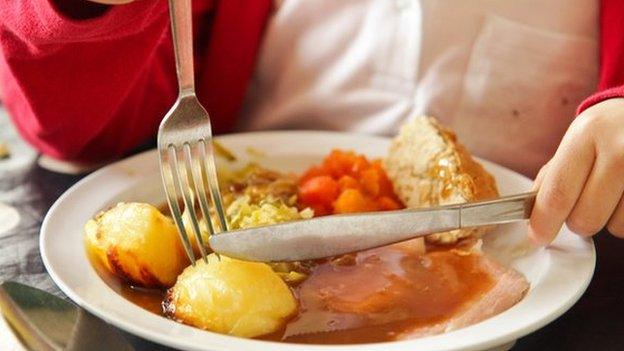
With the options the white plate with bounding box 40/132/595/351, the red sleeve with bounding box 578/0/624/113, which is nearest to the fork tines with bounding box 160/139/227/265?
the white plate with bounding box 40/132/595/351

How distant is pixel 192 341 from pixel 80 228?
0.30 metres

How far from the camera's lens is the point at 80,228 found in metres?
1.00

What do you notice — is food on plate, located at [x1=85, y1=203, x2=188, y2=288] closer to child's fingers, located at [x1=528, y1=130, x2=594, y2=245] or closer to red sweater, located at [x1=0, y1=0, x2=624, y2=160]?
red sweater, located at [x1=0, y1=0, x2=624, y2=160]

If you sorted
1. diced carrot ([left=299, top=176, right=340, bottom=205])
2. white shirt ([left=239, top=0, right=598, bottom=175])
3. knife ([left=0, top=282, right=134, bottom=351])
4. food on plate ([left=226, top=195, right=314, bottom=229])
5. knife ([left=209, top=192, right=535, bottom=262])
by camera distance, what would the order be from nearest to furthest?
1. knife ([left=0, top=282, right=134, bottom=351])
2. knife ([left=209, top=192, right=535, bottom=262])
3. food on plate ([left=226, top=195, right=314, bottom=229])
4. diced carrot ([left=299, top=176, right=340, bottom=205])
5. white shirt ([left=239, top=0, right=598, bottom=175])

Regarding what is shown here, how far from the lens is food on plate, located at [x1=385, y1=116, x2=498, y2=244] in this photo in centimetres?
105

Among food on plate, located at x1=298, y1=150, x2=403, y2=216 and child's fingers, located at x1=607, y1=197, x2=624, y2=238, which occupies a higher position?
child's fingers, located at x1=607, y1=197, x2=624, y2=238

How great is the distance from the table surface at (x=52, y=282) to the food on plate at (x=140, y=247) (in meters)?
0.07

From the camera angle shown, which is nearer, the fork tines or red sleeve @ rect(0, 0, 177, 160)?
the fork tines

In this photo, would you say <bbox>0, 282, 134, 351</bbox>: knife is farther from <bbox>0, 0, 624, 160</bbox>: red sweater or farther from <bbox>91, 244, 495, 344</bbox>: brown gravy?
<bbox>0, 0, 624, 160</bbox>: red sweater

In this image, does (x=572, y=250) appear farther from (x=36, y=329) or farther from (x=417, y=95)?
(x=36, y=329)

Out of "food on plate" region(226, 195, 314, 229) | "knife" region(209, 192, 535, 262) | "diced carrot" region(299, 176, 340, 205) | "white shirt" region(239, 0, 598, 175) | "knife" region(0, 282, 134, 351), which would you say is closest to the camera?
"knife" region(0, 282, 134, 351)

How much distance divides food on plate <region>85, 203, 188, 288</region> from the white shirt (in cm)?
54

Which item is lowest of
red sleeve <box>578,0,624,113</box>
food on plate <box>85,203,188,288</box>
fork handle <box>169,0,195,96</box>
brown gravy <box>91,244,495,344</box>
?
brown gravy <box>91,244,495,344</box>

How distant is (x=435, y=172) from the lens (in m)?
1.10
